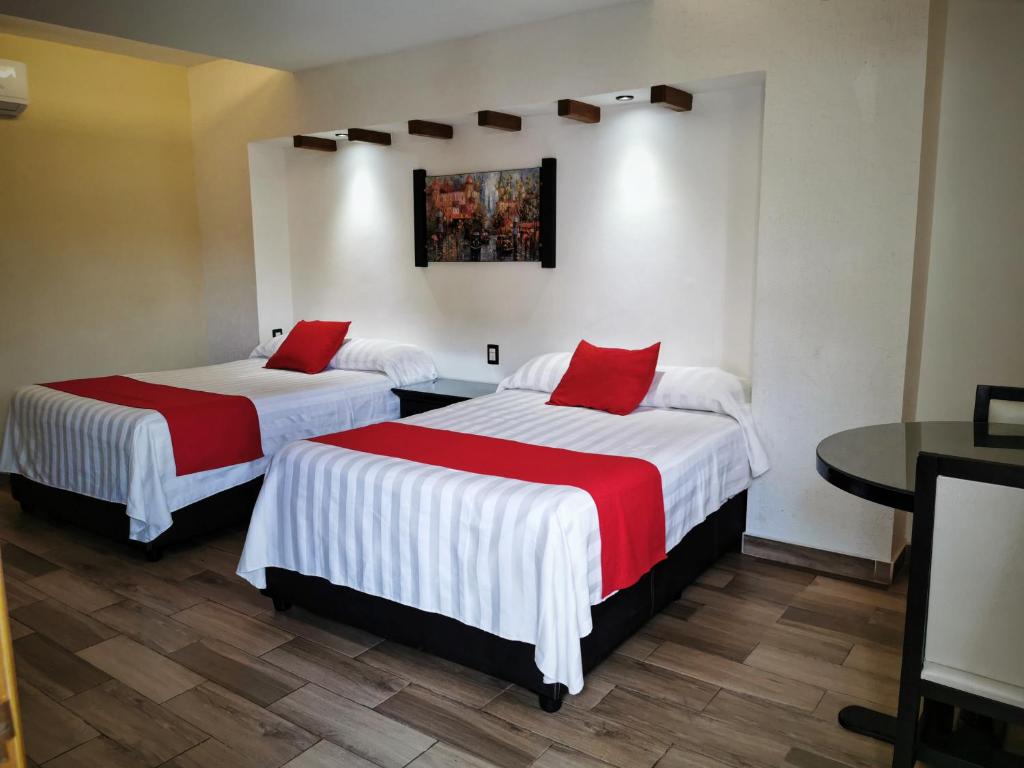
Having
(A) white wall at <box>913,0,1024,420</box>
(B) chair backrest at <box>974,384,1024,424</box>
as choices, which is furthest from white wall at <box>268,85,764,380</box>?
(B) chair backrest at <box>974,384,1024,424</box>

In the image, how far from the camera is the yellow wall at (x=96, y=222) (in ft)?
16.8

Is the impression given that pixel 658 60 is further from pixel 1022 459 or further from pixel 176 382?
pixel 176 382

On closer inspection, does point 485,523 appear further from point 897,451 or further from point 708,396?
point 708,396

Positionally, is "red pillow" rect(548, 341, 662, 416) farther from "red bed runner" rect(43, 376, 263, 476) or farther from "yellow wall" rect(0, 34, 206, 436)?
"yellow wall" rect(0, 34, 206, 436)

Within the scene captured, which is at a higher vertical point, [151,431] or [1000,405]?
[1000,405]

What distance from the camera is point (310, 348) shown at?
4938 millimetres

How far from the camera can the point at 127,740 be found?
2.29 m

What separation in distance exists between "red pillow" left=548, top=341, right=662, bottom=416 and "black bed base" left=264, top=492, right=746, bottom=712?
0.67 m

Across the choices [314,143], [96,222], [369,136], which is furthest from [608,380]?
[96,222]

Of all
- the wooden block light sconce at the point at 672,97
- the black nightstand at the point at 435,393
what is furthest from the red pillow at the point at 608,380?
the wooden block light sconce at the point at 672,97

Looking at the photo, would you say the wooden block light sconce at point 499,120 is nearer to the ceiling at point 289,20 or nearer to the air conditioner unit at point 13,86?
the ceiling at point 289,20

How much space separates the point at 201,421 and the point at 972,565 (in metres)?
3.26

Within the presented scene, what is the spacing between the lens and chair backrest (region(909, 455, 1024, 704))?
62.1 inches

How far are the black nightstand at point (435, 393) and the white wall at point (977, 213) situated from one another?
2.26 m
